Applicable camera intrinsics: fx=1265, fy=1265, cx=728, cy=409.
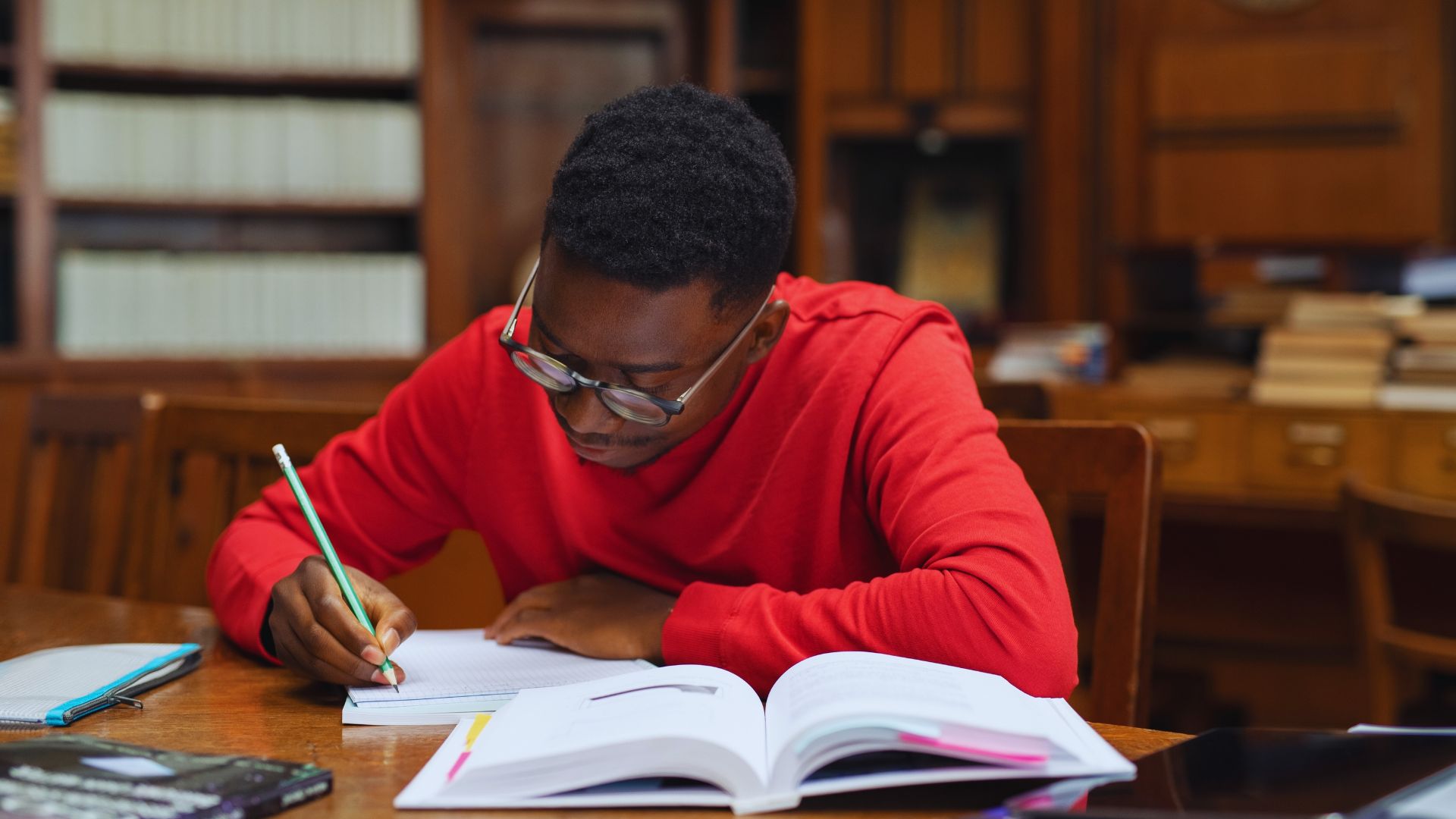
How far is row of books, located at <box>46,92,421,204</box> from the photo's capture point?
3.35 metres

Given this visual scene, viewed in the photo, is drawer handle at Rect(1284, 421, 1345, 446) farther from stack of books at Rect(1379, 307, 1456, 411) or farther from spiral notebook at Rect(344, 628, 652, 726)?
spiral notebook at Rect(344, 628, 652, 726)

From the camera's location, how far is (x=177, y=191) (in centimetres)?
344

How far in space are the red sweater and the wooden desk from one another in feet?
0.23

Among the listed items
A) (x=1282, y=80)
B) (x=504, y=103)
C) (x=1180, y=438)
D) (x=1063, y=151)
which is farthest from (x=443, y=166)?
(x=1282, y=80)

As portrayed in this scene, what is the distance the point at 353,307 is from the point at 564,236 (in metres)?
2.72

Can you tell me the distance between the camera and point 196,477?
1.55 metres

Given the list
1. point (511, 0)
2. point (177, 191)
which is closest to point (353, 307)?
point (177, 191)

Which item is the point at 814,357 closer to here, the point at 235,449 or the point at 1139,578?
the point at 1139,578

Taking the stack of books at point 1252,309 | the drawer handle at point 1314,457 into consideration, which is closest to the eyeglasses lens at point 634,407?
the drawer handle at point 1314,457

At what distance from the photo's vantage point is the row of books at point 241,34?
10.9 feet

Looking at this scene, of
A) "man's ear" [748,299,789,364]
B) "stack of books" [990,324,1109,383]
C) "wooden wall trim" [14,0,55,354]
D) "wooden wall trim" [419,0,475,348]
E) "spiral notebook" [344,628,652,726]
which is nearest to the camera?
"spiral notebook" [344,628,652,726]

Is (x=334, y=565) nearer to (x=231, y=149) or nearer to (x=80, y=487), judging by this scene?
(x=80, y=487)

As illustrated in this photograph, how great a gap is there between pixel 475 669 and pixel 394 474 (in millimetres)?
358

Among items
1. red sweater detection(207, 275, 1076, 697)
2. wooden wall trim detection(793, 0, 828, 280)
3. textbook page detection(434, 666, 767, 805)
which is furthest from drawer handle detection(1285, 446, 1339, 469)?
textbook page detection(434, 666, 767, 805)
